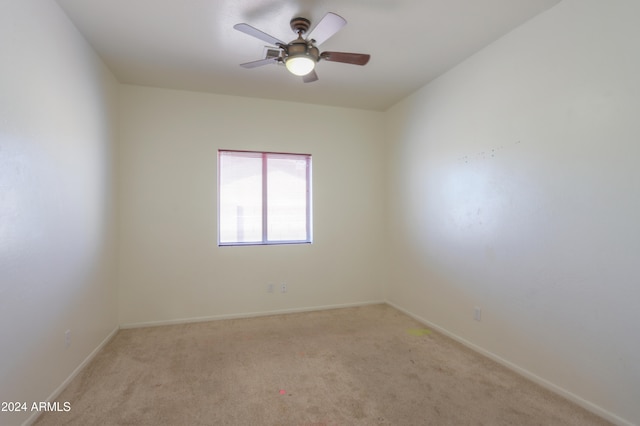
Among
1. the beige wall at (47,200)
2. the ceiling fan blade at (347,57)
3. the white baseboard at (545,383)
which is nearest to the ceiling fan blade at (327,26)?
the ceiling fan blade at (347,57)

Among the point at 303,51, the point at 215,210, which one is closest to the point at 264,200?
the point at 215,210

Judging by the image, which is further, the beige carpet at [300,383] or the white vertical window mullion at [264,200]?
the white vertical window mullion at [264,200]

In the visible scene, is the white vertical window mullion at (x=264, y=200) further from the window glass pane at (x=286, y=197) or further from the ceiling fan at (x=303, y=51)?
the ceiling fan at (x=303, y=51)

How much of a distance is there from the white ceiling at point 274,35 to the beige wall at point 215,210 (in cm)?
41

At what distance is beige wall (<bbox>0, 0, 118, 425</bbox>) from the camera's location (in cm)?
162

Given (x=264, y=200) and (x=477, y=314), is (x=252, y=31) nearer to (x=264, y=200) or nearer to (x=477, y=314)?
(x=264, y=200)

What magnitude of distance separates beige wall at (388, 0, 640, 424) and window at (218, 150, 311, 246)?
1.67m

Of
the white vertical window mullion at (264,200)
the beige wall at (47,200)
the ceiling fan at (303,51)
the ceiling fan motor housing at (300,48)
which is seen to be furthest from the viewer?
the white vertical window mullion at (264,200)

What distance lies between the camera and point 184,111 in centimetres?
354

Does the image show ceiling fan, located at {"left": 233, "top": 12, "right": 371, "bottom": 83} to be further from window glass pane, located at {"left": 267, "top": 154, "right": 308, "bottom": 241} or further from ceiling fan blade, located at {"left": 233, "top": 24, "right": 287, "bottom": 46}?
window glass pane, located at {"left": 267, "top": 154, "right": 308, "bottom": 241}

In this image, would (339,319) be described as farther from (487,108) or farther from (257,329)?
(487,108)

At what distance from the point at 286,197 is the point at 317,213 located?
454mm

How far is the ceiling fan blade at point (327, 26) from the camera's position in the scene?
5.92 feet

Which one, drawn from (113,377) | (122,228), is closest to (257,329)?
(113,377)
